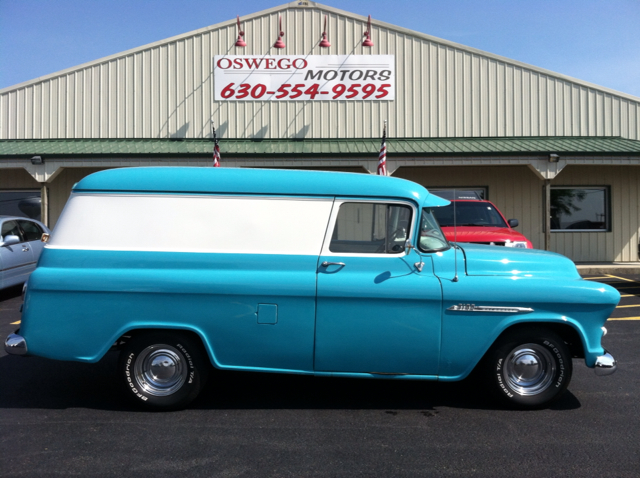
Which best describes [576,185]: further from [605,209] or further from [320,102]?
[320,102]

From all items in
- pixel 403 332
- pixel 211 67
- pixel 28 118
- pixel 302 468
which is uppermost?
pixel 211 67

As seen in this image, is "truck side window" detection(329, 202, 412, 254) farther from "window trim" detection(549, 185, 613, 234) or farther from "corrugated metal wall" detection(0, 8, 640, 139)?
"window trim" detection(549, 185, 613, 234)

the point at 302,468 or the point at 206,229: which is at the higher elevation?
the point at 206,229

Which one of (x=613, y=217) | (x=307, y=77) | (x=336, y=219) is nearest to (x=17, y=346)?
(x=336, y=219)

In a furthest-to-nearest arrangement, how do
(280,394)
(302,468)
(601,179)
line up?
A: (601,179), (280,394), (302,468)

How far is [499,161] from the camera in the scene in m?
14.0

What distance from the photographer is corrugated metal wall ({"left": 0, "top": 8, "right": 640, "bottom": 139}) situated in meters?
15.6

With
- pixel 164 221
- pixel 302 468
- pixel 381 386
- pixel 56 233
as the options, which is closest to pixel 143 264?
pixel 164 221

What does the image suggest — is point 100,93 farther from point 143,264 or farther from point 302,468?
point 302,468

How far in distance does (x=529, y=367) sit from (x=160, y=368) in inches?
117

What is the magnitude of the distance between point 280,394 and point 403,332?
1.34m

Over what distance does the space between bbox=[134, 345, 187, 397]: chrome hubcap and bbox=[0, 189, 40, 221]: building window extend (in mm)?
13652

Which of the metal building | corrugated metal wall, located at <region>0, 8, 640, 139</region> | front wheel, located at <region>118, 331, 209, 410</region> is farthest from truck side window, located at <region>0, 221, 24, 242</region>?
corrugated metal wall, located at <region>0, 8, 640, 139</region>

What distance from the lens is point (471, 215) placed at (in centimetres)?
941
